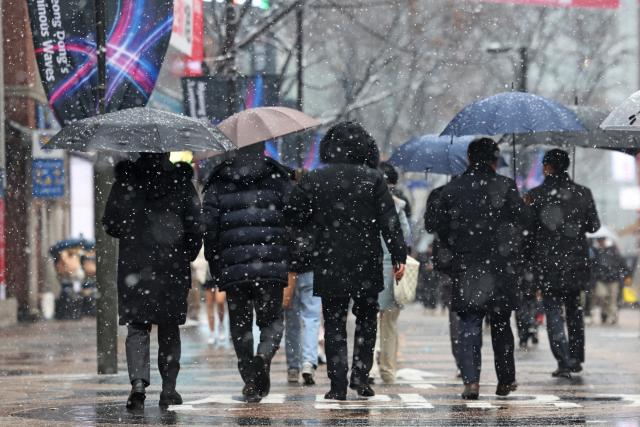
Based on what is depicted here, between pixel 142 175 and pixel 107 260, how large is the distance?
3.48 metres

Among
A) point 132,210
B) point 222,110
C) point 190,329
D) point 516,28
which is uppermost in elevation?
point 516,28

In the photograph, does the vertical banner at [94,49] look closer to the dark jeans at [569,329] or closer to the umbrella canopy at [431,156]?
the umbrella canopy at [431,156]

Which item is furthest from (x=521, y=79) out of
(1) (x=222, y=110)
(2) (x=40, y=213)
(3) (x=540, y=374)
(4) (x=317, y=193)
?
(4) (x=317, y=193)

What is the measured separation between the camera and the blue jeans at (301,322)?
42.7ft

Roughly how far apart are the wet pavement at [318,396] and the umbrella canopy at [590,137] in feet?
6.84

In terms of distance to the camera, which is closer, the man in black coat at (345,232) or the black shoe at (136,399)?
the black shoe at (136,399)

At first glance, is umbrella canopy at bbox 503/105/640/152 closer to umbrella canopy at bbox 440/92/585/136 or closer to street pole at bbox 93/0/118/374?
umbrella canopy at bbox 440/92/585/136

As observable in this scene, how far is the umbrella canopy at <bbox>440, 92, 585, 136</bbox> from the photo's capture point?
12133 mm

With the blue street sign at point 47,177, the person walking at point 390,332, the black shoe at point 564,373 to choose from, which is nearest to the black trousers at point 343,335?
the person walking at point 390,332

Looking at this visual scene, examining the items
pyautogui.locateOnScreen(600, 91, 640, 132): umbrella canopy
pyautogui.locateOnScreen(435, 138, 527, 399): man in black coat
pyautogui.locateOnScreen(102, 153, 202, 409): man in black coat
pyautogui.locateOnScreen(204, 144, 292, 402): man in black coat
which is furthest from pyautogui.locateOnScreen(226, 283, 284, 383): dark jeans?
pyautogui.locateOnScreen(600, 91, 640, 132): umbrella canopy

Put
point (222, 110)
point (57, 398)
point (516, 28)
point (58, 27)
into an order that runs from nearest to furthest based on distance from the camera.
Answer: point (57, 398) < point (58, 27) < point (222, 110) < point (516, 28)

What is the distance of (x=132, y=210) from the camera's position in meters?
10.1

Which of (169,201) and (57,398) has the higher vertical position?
(169,201)

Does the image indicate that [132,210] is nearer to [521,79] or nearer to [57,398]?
[57,398]
